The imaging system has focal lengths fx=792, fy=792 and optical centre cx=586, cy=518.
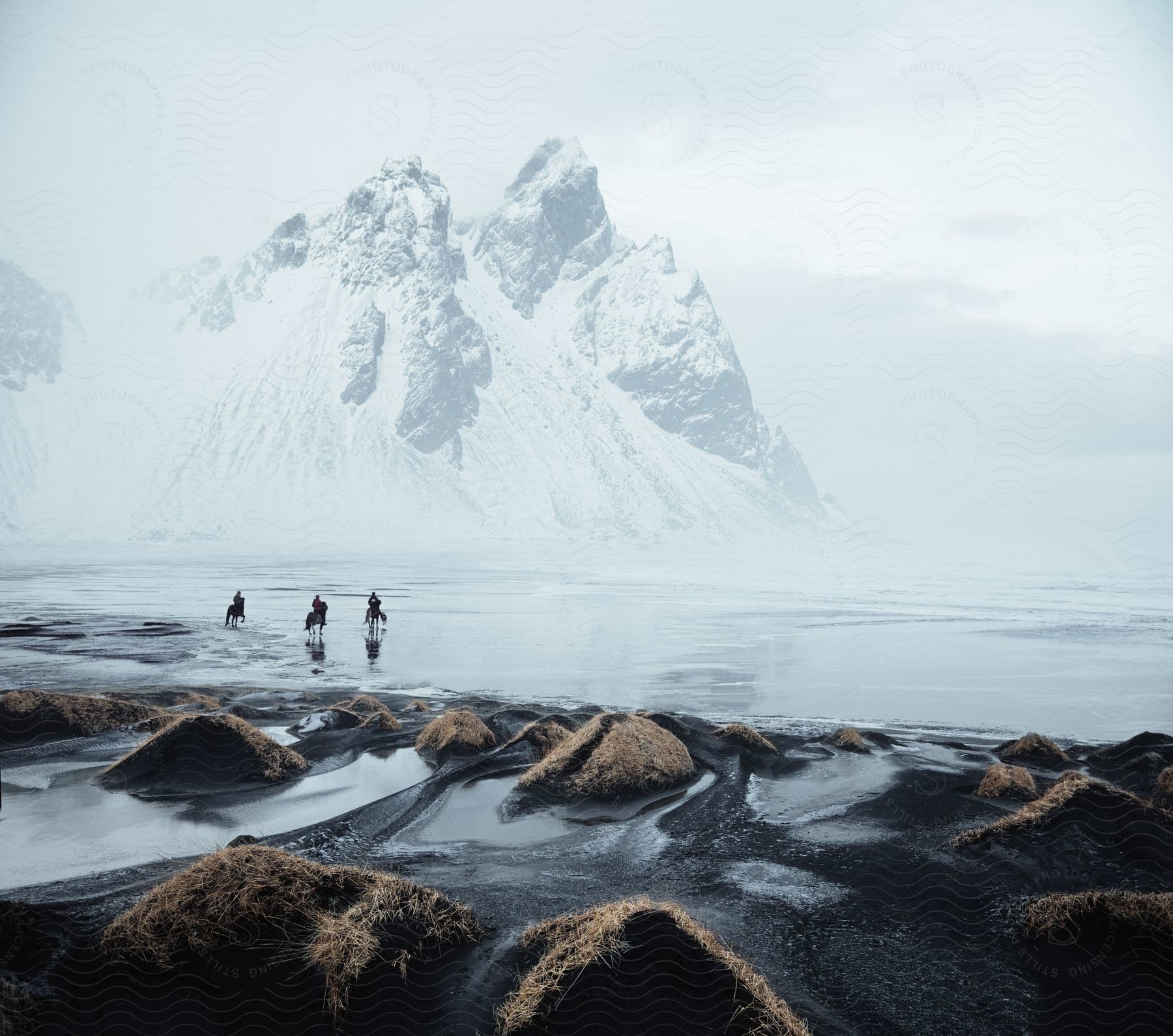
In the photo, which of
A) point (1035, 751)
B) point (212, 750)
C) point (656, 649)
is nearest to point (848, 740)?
point (1035, 751)

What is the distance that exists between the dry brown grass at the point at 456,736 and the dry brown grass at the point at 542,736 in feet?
1.58

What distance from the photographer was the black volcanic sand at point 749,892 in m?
6.05

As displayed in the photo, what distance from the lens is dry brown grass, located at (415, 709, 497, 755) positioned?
567 inches

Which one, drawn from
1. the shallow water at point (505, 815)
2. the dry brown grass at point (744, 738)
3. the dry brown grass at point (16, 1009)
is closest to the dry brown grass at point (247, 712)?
the shallow water at point (505, 815)

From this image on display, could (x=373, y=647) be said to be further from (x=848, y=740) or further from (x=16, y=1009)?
(x=16, y=1009)

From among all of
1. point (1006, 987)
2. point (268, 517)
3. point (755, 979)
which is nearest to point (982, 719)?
point (1006, 987)

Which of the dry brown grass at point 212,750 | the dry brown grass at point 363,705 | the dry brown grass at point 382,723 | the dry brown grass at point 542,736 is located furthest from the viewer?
the dry brown grass at point 363,705

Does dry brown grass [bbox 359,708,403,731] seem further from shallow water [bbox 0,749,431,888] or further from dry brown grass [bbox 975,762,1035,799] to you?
dry brown grass [bbox 975,762,1035,799]

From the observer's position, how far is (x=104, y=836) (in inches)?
384

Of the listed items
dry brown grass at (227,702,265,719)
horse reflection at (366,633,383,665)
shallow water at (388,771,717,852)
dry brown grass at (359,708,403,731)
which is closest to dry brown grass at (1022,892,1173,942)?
shallow water at (388,771,717,852)

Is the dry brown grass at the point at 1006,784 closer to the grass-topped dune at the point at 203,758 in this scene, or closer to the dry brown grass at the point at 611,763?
the dry brown grass at the point at 611,763

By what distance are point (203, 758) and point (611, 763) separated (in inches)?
249

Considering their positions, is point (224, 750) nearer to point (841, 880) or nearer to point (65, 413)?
point (841, 880)

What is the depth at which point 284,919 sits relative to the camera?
6.51m
